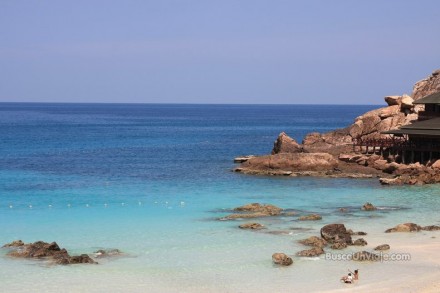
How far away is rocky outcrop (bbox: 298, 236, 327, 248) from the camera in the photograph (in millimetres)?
32094

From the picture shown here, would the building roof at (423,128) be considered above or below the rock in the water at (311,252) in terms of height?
above

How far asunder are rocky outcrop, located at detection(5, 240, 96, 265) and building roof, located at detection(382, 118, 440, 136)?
37.4m

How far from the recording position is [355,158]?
61.9 metres

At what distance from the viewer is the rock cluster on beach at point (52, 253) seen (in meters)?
29.4

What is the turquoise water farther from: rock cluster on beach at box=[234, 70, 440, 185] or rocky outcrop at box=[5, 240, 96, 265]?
rock cluster on beach at box=[234, 70, 440, 185]

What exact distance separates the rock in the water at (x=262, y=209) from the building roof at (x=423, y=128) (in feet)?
75.1

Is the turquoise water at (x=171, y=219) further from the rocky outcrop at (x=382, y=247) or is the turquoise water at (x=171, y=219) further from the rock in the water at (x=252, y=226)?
the rocky outcrop at (x=382, y=247)

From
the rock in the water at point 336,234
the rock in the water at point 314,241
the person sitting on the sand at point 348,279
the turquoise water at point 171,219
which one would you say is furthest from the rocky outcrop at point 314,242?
the person sitting on the sand at point 348,279

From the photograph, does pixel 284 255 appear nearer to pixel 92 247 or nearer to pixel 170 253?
pixel 170 253

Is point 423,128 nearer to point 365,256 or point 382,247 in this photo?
point 382,247

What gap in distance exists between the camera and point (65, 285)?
86.8 ft

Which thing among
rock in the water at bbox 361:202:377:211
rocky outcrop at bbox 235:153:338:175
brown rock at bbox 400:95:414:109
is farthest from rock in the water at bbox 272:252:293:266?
brown rock at bbox 400:95:414:109

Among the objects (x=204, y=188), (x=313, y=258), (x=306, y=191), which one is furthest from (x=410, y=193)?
→ (x=313, y=258)

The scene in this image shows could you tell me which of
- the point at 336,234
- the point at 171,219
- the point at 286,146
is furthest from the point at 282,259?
the point at 286,146
